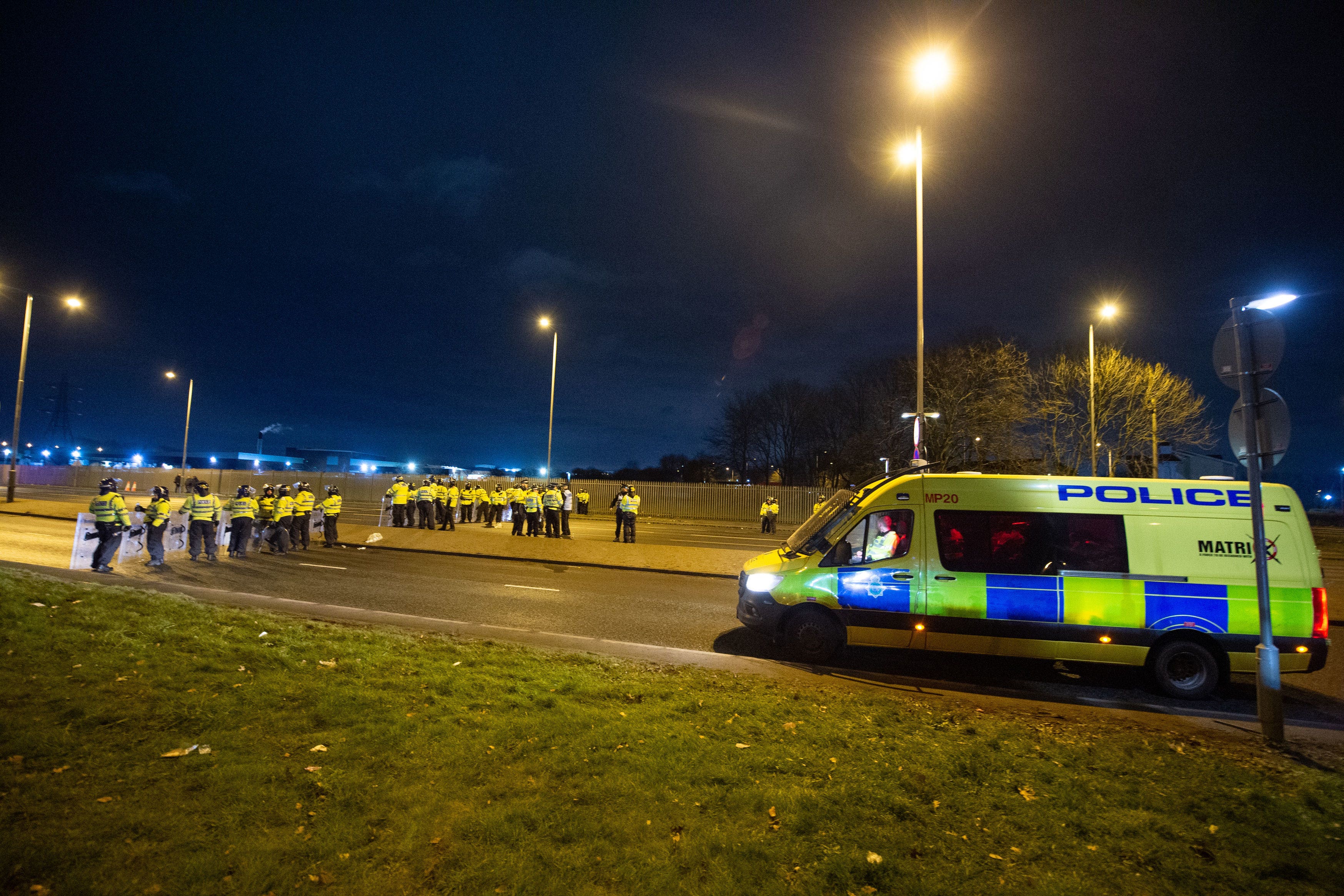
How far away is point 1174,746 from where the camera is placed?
5168mm

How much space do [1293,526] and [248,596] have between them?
13848 millimetres

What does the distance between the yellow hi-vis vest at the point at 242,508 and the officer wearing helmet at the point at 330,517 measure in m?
2.32

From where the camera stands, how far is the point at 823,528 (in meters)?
8.47

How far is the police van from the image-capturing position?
285 inches

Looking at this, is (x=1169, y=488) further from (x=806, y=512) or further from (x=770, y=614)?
(x=806, y=512)

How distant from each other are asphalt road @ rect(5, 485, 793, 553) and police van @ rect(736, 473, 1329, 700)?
32.4 ft

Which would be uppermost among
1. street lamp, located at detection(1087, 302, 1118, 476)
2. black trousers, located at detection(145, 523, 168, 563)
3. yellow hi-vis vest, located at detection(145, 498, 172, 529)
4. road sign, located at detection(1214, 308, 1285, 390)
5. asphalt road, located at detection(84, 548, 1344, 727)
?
street lamp, located at detection(1087, 302, 1118, 476)

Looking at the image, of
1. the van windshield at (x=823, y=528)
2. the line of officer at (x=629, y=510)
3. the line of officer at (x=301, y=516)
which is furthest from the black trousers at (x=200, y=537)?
the van windshield at (x=823, y=528)

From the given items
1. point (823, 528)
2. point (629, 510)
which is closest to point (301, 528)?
point (629, 510)

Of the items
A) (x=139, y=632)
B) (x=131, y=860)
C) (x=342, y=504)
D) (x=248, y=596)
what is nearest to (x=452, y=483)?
(x=248, y=596)

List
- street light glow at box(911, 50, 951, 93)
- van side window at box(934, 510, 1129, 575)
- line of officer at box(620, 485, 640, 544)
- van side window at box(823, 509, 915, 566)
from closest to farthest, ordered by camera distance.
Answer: van side window at box(934, 510, 1129, 575) → van side window at box(823, 509, 915, 566) → street light glow at box(911, 50, 951, 93) → line of officer at box(620, 485, 640, 544)

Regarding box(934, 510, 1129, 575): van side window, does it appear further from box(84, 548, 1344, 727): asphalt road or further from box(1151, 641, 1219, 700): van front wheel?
box(84, 548, 1344, 727): asphalt road

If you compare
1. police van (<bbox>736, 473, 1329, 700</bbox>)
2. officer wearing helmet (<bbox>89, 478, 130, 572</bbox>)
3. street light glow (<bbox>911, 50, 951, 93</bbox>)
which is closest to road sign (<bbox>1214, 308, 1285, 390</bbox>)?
police van (<bbox>736, 473, 1329, 700</bbox>)

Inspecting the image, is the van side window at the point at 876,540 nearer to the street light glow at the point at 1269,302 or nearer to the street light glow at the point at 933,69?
the street light glow at the point at 1269,302
